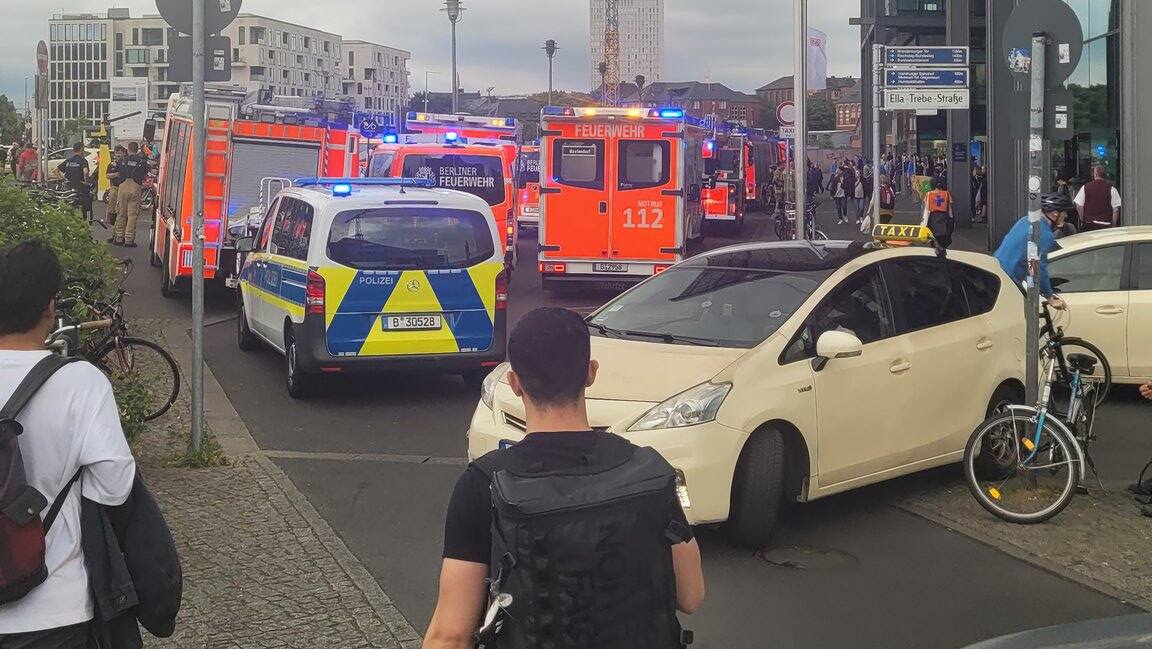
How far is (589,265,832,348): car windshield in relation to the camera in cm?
789

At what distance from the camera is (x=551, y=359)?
2949 millimetres

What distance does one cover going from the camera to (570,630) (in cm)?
274

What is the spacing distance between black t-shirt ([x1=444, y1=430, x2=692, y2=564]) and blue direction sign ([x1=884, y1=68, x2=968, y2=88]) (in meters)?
17.8

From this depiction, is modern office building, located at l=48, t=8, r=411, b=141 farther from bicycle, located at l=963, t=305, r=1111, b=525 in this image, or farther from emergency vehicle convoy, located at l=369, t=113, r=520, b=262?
bicycle, located at l=963, t=305, r=1111, b=525

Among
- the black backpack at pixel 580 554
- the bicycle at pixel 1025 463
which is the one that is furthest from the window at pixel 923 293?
the black backpack at pixel 580 554

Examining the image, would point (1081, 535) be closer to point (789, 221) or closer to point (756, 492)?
point (756, 492)

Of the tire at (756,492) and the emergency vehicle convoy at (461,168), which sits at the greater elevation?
the emergency vehicle convoy at (461,168)

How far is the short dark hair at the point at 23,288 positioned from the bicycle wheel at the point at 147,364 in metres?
6.26

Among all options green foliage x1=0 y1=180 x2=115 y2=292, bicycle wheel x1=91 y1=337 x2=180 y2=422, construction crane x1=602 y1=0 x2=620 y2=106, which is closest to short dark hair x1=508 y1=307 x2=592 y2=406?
green foliage x1=0 y1=180 x2=115 y2=292

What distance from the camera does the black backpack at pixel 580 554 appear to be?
272 centimetres

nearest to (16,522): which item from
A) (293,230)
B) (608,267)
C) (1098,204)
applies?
(293,230)

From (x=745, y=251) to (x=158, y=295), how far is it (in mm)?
13417

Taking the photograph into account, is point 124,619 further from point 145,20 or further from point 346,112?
point 145,20

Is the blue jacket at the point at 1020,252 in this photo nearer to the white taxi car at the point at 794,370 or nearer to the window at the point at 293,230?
the white taxi car at the point at 794,370
